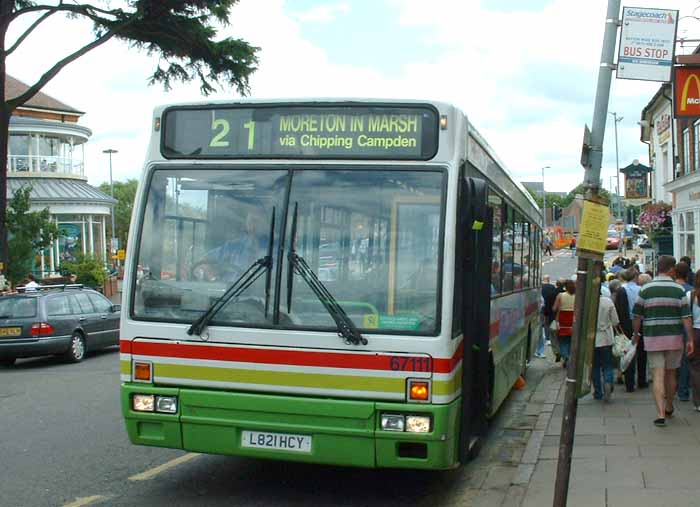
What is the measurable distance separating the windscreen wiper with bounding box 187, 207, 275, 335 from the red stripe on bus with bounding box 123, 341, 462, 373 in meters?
0.17

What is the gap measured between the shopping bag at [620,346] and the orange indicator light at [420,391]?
20.3ft

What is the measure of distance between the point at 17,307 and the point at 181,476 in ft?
34.7

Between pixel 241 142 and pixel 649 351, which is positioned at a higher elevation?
pixel 241 142

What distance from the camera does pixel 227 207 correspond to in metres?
6.43

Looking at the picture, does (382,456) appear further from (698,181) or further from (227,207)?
(698,181)

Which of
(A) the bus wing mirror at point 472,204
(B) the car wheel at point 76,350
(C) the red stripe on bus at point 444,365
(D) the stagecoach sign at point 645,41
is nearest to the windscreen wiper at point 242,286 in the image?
(C) the red stripe on bus at point 444,365

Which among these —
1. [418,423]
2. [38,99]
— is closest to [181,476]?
[418,423]

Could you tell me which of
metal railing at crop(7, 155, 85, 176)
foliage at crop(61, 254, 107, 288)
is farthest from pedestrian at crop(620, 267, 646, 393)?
metal railing at crop(7, 155, 85, 176)

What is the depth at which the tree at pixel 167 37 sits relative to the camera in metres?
23.5

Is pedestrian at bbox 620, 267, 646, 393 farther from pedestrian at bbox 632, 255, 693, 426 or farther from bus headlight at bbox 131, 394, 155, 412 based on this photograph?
bus headlight at bbox 131, 394, 155, 412

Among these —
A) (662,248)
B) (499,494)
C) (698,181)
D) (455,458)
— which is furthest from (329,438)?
(662,248)

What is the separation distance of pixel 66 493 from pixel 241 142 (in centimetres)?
310

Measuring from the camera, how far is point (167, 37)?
23.8 m

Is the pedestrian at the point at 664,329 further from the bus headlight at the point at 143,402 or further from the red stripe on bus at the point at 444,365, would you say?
the bus headlight at the point at 143,402
